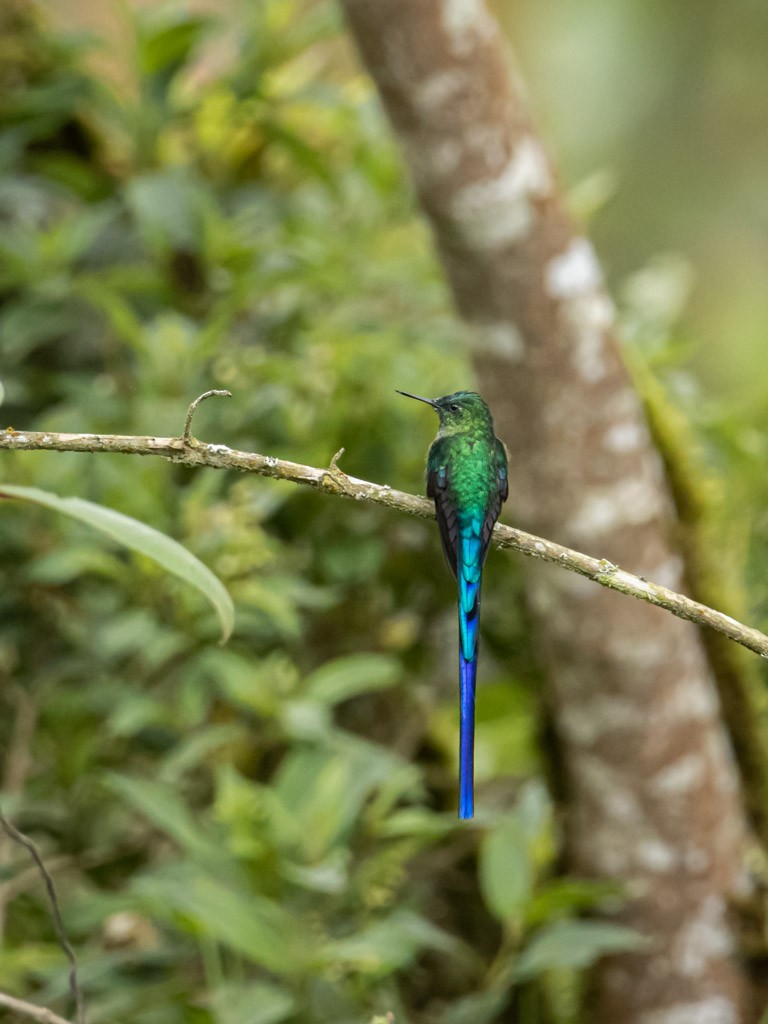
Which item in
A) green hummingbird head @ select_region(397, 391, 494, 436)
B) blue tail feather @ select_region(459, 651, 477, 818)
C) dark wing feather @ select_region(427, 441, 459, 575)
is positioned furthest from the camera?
green hummingbird head @ select_region(397, 391, 494, 436)

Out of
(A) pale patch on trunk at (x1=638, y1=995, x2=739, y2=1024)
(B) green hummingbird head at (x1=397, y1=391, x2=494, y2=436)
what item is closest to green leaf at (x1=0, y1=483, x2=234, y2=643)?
(B) green hummingbird head at (x1=397, y1=391, x2=494, y2=436)

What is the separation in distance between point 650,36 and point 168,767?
14.8 feet

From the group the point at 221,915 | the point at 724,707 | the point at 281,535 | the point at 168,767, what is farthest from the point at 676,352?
the point at 221,915

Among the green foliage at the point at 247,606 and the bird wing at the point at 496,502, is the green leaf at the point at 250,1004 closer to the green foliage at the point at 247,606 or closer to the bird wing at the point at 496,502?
the green foliage at the point at 247,606

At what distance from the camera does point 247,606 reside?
93.8 inches

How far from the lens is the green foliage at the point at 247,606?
212 centimetres

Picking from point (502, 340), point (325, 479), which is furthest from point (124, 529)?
point (502, 340)

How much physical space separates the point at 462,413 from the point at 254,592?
899mm

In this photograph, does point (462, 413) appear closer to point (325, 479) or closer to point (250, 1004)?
point (325, 479)

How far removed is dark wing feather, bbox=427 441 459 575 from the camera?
4.05 ft

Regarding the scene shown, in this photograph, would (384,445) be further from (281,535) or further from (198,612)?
(198,612)

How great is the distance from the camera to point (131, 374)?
310 centimetres

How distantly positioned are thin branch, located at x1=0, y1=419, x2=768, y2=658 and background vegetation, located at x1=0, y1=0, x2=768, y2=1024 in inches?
39.7

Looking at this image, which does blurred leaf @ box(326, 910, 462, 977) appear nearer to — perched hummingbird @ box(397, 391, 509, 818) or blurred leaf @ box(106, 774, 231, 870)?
blurred leaf @ box(106, 774, 231, 870)
